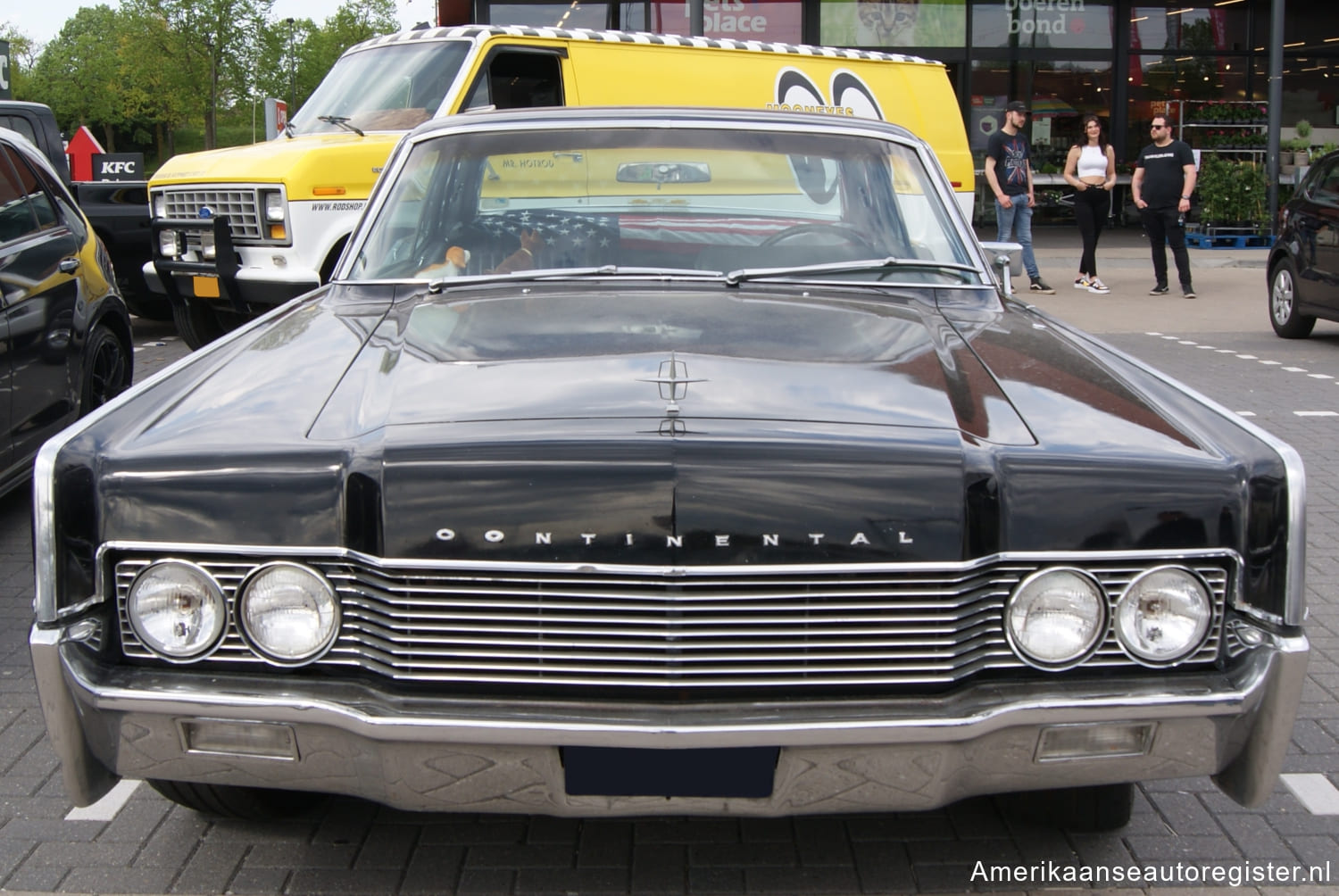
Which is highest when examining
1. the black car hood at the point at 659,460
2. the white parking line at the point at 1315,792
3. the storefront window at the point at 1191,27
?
the storefront window at the point at 1191,27

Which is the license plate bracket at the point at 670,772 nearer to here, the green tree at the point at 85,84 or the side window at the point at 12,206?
the side window at the point at 12,206

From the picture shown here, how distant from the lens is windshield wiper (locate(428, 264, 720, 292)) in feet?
11.3

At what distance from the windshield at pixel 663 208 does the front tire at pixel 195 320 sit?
6351 mm

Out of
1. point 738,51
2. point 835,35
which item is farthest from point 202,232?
point 835,35

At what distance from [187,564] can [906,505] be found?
1253 millimetres

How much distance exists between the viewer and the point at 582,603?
2.25m

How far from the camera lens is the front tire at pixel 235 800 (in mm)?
2883

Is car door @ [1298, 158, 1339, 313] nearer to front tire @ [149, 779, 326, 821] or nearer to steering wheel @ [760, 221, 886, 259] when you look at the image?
steering wheel @ [760, 221, 886, 259]

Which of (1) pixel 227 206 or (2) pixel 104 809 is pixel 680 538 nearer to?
(2) pixel 104 809

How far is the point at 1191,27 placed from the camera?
22203 millimetres

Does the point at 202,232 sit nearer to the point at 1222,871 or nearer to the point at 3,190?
the point at 3,190

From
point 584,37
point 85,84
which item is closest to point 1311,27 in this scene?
point 584,37

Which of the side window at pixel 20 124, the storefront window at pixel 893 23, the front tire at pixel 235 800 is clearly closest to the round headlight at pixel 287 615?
the front tire at pixel 235 800

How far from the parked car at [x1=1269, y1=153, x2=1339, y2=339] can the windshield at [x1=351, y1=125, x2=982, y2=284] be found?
322 inches
